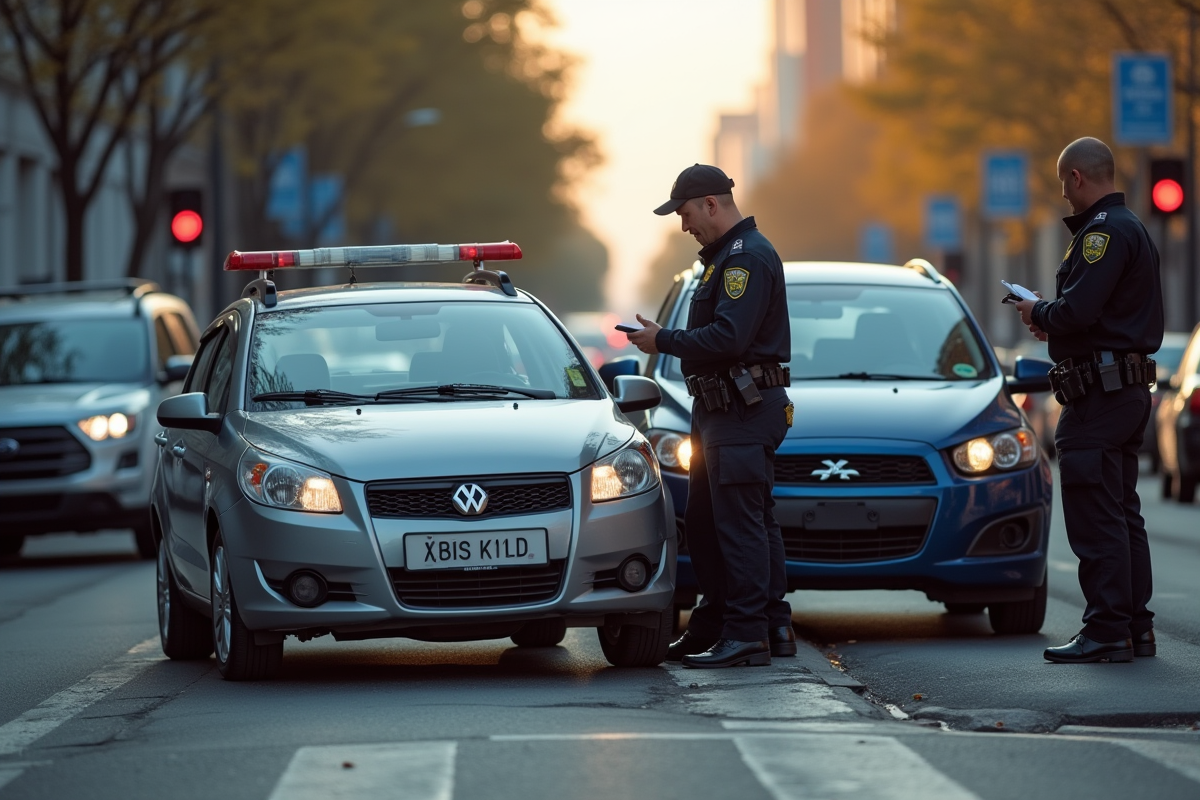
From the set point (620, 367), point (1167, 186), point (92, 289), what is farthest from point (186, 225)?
point (620, 367)

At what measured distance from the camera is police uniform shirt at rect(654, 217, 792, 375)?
8836mm

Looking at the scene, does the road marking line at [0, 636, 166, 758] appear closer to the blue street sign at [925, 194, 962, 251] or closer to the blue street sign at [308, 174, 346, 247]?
the blue street sign at [308, 174, 346, 247]

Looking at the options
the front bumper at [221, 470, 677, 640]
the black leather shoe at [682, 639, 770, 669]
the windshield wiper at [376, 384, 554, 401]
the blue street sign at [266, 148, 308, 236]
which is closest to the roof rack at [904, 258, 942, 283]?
the windshield wiper at [376, 384, 554, 401]

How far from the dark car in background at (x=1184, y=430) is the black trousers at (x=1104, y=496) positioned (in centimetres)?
1152

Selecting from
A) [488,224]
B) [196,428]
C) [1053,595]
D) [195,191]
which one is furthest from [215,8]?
[488,224]

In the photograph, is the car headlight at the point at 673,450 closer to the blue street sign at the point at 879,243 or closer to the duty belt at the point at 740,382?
the duty belt at the point at 740,382

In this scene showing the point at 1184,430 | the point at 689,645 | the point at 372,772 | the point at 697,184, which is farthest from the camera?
the point at 1184,430

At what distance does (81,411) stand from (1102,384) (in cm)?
936

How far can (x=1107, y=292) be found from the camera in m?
8.77

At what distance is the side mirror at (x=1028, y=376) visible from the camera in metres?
10.4

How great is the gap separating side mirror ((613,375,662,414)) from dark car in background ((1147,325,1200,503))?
465 inches

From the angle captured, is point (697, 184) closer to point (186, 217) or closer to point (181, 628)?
point (181, 628)

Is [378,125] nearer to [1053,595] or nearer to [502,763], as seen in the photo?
[1053,595]

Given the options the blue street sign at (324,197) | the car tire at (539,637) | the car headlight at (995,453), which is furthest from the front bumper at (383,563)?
the blue street sign at (324,197)
